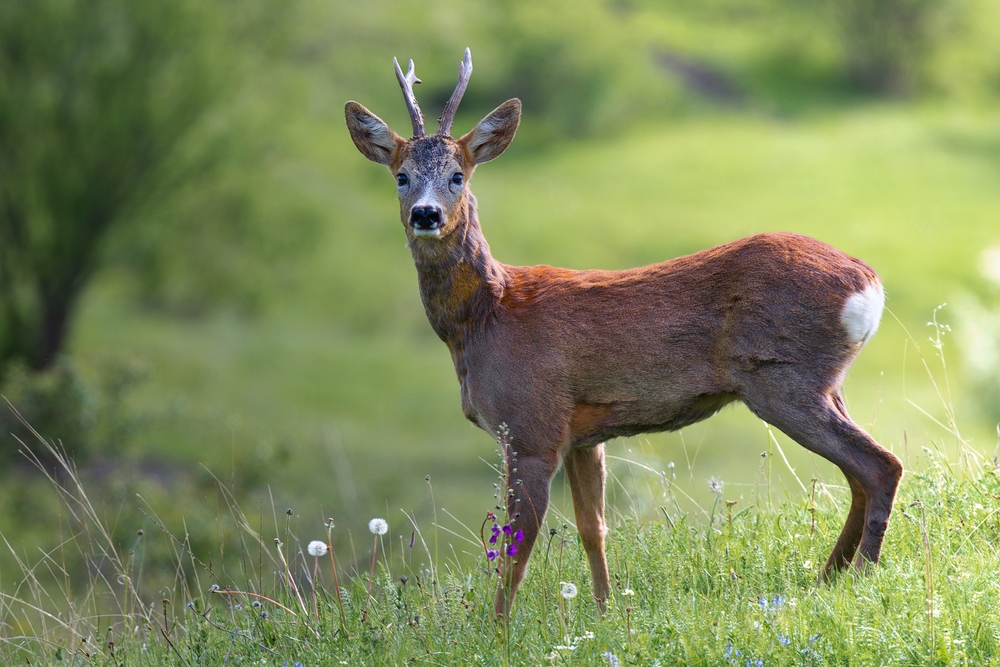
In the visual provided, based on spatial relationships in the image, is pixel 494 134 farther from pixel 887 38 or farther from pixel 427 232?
pixel 887 38

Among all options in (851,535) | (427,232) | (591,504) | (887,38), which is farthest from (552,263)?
(851,535)

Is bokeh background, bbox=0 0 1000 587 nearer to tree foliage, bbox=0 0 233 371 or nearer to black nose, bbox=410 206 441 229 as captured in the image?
tree foliage, bbox=0 0 233 371

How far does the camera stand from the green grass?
368 centimetres

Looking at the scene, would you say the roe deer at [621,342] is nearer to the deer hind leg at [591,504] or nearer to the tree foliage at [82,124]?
the deer hind leg at [591,504]

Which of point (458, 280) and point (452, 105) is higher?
point (452, 105)

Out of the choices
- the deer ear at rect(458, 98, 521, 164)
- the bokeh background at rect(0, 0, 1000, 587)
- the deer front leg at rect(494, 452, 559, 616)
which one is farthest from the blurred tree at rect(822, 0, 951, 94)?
the deer front leg at rect(494, 452, 559, 616)

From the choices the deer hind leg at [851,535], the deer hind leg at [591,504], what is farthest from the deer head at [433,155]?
the deer hind leg at [851,535]

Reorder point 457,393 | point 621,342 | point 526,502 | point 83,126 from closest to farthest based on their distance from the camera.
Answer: point 526,502, point 621,342, point 83,126, point 457,393

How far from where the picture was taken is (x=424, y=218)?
193 inches

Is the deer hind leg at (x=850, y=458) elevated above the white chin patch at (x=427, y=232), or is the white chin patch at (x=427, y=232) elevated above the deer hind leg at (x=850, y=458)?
the white chin patch at (x=427, y=232)

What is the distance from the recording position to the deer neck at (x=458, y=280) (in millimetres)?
5121

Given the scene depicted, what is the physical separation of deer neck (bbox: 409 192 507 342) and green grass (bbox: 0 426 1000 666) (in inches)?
42.3

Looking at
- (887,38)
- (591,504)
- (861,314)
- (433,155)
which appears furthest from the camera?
(887,38)

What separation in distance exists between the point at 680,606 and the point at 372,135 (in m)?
2.75
